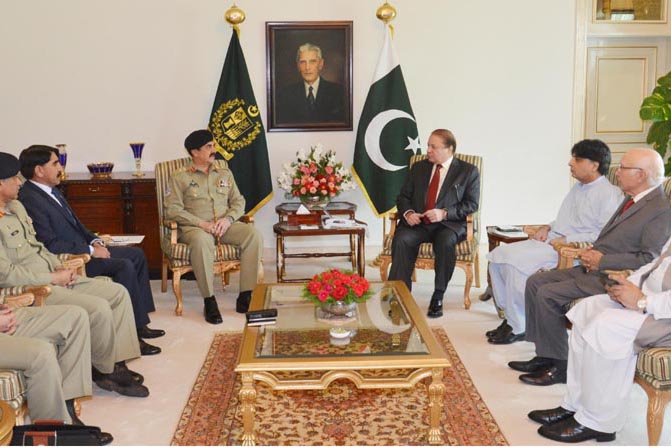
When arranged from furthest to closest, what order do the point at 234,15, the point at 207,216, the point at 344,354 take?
the point at 234,15, the point at 207,216, the point at 344,354

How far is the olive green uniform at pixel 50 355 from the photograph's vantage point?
3057 millimetres

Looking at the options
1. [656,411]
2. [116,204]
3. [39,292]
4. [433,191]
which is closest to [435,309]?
[433,191]

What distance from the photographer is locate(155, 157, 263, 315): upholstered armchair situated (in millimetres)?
5328

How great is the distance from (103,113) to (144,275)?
2580 mm

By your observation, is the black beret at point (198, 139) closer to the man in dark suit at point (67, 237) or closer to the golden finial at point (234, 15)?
the man in dark suit at point (67, 237)

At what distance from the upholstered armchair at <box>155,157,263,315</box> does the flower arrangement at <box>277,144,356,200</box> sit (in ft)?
1.77

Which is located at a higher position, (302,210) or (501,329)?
(302,210)

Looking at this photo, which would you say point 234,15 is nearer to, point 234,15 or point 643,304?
point 234,15

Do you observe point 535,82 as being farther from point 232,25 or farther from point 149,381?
point 149,381

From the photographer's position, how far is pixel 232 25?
6.73 m

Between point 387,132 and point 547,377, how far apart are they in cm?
341

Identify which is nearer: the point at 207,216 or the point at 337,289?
the point at 337,289

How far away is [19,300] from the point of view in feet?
11.2

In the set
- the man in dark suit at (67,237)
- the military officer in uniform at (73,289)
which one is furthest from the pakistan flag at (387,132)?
the military officer in uniform at (73,289)
